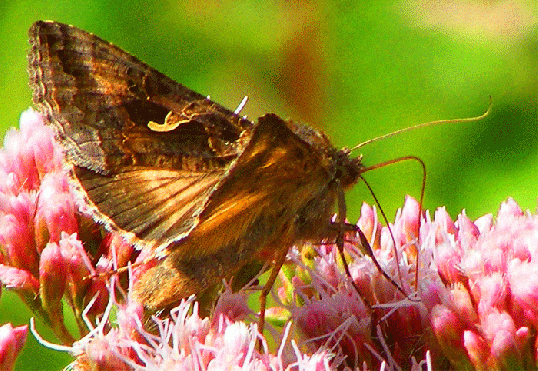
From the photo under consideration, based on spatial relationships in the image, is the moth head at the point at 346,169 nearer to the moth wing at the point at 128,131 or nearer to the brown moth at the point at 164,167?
the brown moth at the point at 164,167

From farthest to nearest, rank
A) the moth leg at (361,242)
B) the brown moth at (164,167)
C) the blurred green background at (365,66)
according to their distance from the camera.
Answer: the blurred green background at (365,66) < the moth leg at (361,242) < the brown moth at (164,167)

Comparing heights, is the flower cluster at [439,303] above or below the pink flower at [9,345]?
above

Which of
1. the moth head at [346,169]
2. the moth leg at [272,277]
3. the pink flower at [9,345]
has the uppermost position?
the moth head at [346,169]

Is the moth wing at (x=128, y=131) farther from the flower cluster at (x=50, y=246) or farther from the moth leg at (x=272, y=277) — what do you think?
the moth leg at (x=272, y=277)

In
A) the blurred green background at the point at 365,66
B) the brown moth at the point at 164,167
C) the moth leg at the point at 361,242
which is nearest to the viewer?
the brown moth at the point at 164,167

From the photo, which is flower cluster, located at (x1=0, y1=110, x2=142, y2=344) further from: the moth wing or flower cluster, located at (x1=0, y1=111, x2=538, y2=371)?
the moth wing

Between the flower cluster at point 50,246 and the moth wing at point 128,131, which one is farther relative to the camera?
the flower cluster at point 50,246

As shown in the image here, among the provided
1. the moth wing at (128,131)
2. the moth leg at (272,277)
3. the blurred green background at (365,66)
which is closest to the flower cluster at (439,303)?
the moth leg at (272,277)

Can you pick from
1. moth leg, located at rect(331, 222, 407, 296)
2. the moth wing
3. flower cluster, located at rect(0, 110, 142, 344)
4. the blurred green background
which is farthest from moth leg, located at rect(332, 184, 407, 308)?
the blurred green background
